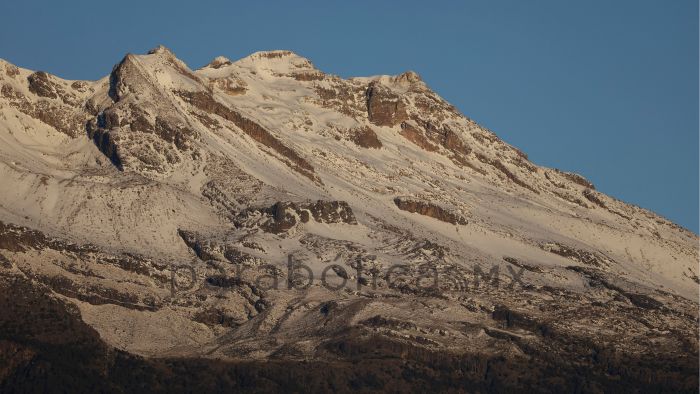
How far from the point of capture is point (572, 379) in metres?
174

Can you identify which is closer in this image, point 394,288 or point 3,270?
point 3,270

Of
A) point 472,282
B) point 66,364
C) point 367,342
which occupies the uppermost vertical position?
point 472,282

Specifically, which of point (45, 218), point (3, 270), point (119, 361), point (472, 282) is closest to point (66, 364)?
point (119, 361)

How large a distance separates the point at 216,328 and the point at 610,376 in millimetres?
36854

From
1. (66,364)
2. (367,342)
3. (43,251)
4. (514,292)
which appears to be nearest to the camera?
(66,364)

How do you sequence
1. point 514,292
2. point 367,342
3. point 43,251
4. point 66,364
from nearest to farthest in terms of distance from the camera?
point 66,364 → point 367,342 → point 43,251 → point 514,292

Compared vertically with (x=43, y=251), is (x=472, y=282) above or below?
above

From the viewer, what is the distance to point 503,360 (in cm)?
17500

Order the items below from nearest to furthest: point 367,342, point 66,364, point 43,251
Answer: point 66,364, point 367,342, point 43,251

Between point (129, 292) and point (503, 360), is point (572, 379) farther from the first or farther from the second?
point (129, 292)

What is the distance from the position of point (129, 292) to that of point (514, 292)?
40123mm

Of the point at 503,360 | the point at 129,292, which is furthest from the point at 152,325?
the point at 503,360

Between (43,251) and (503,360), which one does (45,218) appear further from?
(503,360)

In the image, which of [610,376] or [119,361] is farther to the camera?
[610,376]
